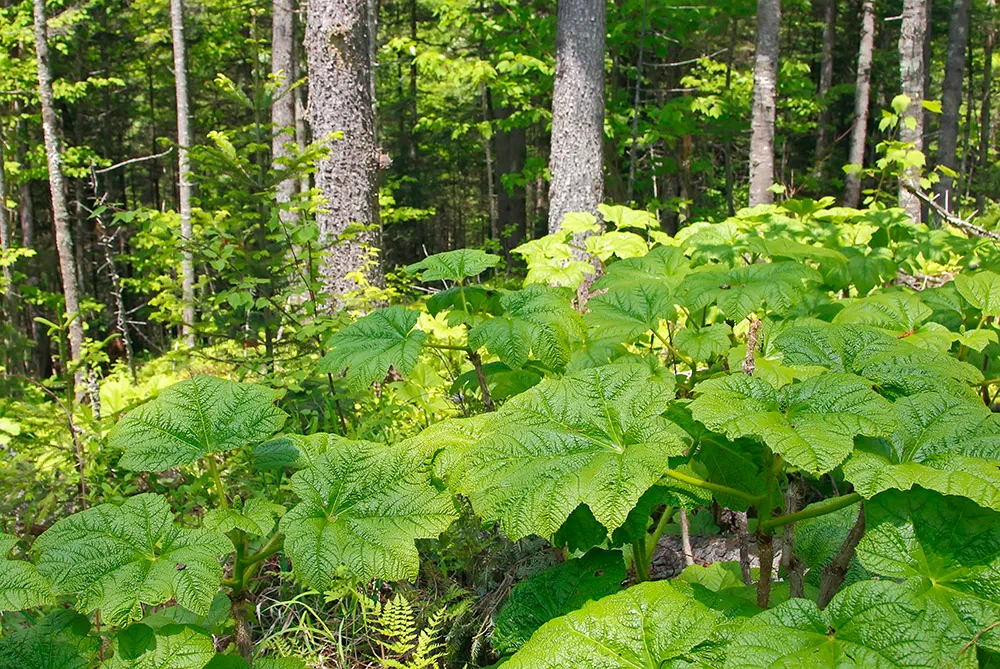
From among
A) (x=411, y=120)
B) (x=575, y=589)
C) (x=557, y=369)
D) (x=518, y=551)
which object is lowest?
(x=518, y=551)

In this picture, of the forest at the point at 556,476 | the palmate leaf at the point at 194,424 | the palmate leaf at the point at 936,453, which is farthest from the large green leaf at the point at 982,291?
the palmate leaf at the point at 194,424

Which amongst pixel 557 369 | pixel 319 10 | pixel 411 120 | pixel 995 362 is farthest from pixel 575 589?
pixel 411 120

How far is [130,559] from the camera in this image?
132 cm

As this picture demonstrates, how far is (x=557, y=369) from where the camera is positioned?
2014mm

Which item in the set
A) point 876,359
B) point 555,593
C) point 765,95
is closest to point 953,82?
point 765,95

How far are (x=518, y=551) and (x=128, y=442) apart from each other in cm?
152

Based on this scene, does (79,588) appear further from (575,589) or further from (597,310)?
(597,310)

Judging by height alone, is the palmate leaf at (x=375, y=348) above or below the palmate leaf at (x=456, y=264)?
below

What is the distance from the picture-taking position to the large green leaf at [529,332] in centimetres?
192

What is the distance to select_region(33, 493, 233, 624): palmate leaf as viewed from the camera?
48.8 inches

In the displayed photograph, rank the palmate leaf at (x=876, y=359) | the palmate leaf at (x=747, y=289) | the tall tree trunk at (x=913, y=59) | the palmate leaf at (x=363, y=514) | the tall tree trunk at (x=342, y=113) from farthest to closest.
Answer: the tall tree trunk at (x=913, y=59) → the tall tree trunk at (x=342, y=113) → the palmate leaf at (x=747, y=289) → the palmate leaf at (x=876, y=359) → the palmate leaf at (x=363, y=514)

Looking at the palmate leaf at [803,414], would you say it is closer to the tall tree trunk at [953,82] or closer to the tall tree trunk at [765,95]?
the tall tree trunk at [765,95]

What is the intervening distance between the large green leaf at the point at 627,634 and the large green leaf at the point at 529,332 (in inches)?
30.0

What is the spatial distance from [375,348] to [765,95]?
8.37 meters
